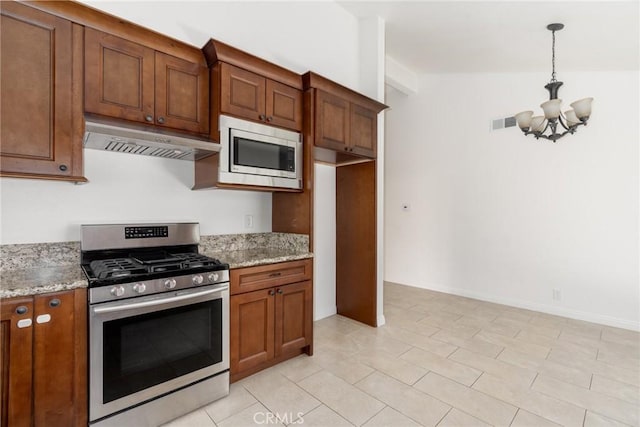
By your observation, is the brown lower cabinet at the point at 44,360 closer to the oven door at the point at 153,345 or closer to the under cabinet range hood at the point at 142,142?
the oven door at the point at 153,345

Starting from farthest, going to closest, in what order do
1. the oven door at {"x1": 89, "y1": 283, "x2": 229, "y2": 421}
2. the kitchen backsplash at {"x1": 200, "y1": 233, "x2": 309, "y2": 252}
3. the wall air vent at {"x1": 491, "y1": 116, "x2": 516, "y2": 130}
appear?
the wall air vent at {"x1": 491, "y1": 116, "x2": 516, "y2": 130}
the kitchen backsplash at {"x1": 200, "y1": 233, "x2": 309, "y2": 252}
the oven door at {"x1": 89, "y1": 283, "x2": 229, "y2": 421}

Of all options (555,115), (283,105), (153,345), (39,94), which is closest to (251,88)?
(283,105)

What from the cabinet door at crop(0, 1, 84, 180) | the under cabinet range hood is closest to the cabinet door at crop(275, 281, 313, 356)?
the under cabinet range hood

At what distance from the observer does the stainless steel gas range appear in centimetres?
168

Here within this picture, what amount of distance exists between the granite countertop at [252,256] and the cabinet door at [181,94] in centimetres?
98

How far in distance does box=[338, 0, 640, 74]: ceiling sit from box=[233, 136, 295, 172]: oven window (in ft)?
6.58

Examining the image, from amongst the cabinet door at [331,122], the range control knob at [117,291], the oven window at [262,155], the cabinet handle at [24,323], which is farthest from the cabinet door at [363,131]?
the cabinet handle at [24,323]

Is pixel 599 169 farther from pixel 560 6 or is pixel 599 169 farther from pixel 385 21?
pixel 385 21

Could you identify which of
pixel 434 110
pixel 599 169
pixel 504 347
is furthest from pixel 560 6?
pixel 504 347

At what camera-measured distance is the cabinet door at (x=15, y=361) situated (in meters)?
1.43

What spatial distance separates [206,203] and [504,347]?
3051 millimetres

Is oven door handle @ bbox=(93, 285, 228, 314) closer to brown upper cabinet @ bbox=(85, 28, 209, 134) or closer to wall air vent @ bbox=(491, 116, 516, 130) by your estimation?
brown upper cabinet @ bbox=(85, 28, 209, 134)

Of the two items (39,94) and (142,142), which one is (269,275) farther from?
(39,94)

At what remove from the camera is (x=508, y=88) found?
4.25 meters
